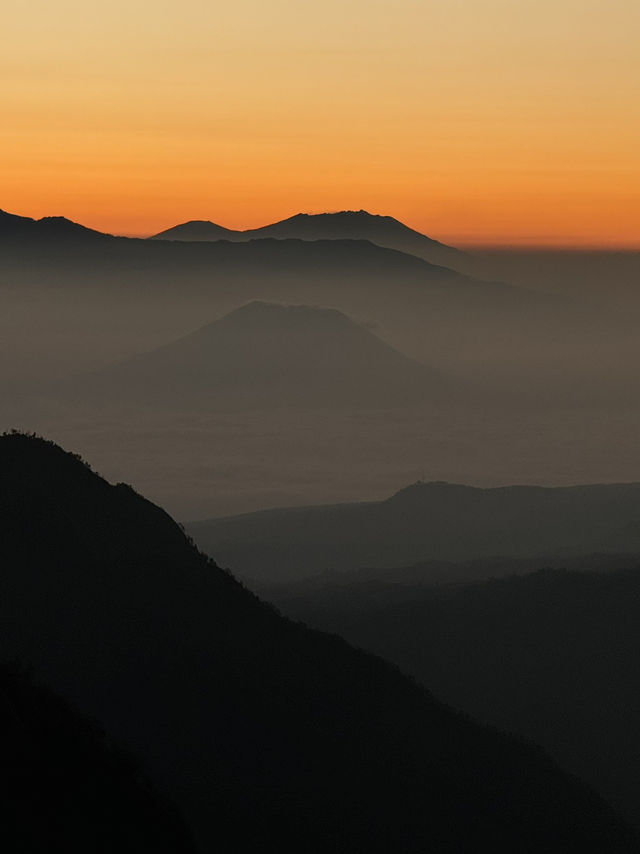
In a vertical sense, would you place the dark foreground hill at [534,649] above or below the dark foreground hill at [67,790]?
below

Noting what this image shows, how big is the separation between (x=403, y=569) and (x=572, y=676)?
44.3 meters

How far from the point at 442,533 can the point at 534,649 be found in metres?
99.4

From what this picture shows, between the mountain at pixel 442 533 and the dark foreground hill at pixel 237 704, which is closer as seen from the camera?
the dark foreground hill at pixel 237 704

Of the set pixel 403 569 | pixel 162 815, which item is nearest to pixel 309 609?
pixel 403 569

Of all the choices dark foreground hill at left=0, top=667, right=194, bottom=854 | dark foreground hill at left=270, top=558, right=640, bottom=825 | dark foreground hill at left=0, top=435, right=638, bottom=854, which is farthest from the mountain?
dark foreground hill at left=0, top=667, right=194, bottom=854

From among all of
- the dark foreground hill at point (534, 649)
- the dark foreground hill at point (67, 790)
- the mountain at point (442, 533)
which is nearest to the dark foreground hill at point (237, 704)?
the dark foreground hill at point (67, 790)

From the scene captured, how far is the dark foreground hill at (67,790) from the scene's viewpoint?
23875 mm

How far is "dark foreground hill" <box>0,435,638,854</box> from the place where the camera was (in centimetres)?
4416

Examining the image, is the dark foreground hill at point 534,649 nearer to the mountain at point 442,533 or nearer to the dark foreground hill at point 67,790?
the dark foreground hill at point 67,790

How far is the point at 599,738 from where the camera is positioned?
2879 inches

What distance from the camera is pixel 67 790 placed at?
2545 cm

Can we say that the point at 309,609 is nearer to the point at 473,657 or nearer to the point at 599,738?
the point at 473,657

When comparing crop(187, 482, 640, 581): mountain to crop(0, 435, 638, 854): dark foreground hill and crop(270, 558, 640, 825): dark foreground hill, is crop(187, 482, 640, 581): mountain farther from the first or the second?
crop(0, 435, 638, 854): dark foreground hill

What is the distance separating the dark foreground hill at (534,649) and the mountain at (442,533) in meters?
72.4
